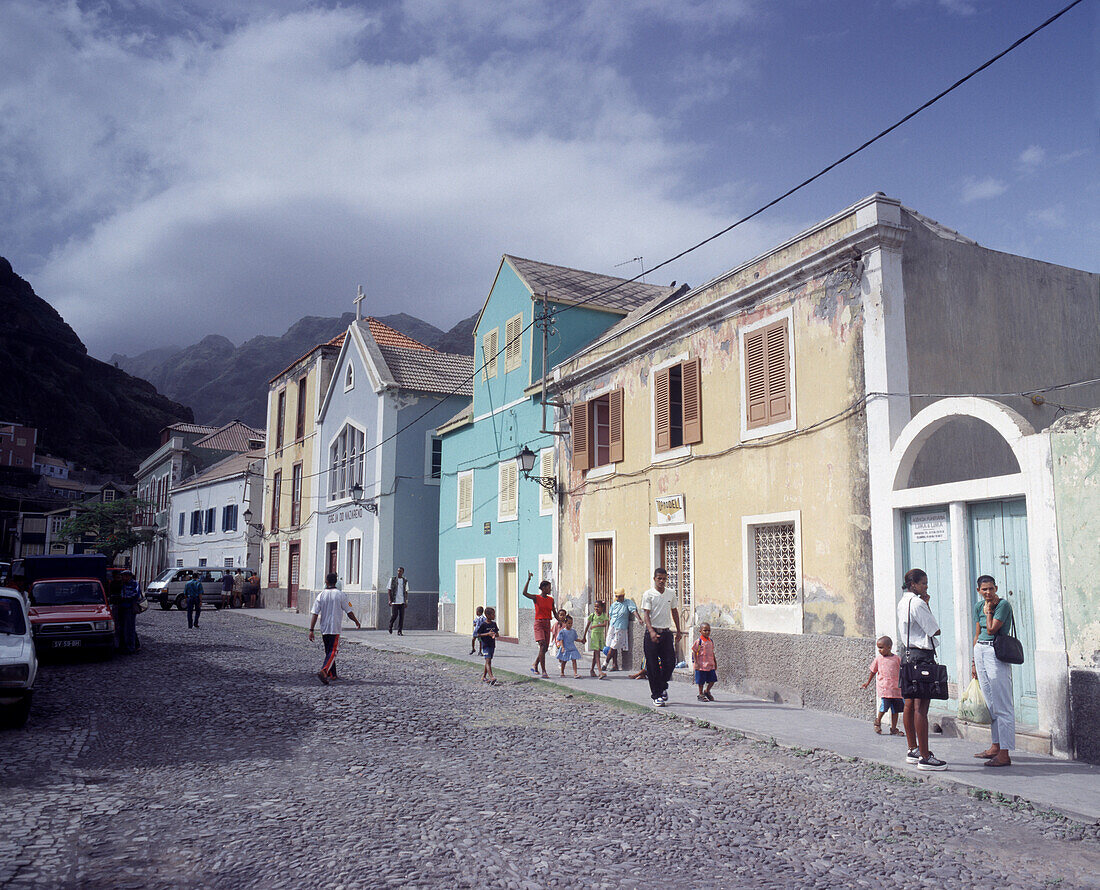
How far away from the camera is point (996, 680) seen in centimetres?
794

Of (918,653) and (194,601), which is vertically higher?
(918,653)

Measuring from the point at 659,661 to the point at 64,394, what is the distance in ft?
316

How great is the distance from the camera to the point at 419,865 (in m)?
4.95

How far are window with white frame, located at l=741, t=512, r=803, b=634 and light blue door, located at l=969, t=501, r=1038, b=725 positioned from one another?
2.65 meters

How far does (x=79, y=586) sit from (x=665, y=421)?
37.2ft

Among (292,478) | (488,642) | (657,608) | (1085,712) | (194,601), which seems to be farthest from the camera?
(292,478)

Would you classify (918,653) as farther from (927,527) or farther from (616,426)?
→ (616,426)

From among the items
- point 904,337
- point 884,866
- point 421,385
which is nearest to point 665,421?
point 904,337

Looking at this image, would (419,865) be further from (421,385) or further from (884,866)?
(421,385)

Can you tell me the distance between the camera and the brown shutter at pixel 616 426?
1667 centimetres

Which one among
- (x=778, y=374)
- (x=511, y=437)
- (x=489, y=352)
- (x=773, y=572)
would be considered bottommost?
(x=773, y=572)

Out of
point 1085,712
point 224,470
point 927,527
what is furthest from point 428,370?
point 1085,712

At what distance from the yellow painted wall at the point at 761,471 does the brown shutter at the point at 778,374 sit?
193 mm

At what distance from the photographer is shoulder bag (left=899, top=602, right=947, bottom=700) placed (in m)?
7.64
